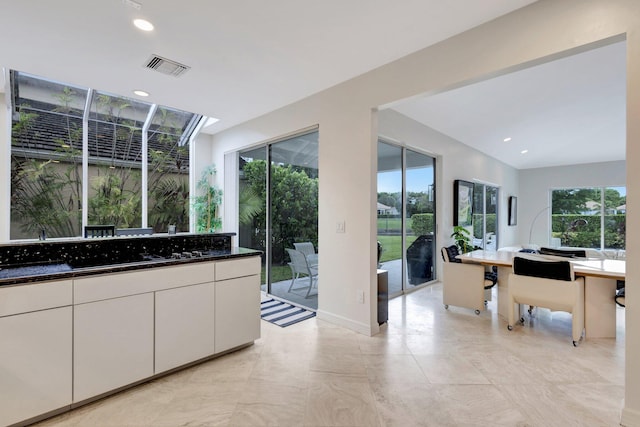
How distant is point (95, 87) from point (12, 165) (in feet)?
5.87

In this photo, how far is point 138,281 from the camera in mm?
2178

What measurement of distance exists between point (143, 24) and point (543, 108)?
5605mm

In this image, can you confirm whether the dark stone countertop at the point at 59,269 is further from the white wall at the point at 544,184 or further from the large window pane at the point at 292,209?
the white wall at the point at 544,184

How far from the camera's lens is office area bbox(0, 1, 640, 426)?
6.39 ft

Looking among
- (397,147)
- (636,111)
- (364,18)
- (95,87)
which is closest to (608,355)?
(636,111)

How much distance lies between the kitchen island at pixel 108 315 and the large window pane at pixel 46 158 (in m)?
2.81

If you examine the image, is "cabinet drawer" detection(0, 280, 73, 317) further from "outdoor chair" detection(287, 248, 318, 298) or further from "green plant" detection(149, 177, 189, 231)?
"green plant" detection(149, 177, 189, 231)

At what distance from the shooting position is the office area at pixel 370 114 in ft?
6.39

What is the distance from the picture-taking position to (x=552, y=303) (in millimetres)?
3145

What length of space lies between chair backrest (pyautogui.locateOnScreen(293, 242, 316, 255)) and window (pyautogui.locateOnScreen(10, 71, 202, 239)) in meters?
2.55

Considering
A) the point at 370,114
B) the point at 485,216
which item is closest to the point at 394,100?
the point at 370,114

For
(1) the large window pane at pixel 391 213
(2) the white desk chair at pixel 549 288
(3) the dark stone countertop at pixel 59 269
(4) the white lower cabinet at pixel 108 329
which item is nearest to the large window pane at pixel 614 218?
(2) the white desk chair at pixel 549 288

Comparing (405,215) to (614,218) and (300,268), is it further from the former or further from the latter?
(614,218)

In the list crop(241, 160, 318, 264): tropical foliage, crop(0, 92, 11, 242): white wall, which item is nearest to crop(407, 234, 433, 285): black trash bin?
crop(241, 160, 318, 264): tropical foliage
